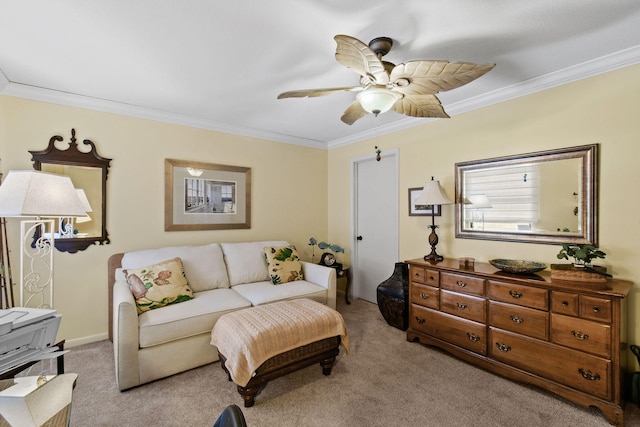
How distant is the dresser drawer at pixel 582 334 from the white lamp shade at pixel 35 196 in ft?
10.6

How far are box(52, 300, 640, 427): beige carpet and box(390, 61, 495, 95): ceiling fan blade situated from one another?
6.81 feet

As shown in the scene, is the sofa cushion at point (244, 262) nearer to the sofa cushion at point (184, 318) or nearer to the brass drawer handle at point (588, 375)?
the sofa cushion at point (184, 318)

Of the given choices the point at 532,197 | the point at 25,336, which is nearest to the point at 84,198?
the point at 25,336

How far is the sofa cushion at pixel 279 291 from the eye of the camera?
2.72m

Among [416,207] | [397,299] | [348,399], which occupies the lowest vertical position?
[348,399]

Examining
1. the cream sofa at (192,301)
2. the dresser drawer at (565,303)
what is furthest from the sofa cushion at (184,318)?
the dresser drawer at (565,303)

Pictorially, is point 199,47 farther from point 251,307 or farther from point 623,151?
point 623,151

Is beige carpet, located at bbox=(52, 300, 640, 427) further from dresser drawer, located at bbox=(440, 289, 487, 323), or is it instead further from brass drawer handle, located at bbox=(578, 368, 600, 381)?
dresser drawer, located at bbox=(440, 289, 487, 323)

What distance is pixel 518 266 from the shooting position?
2.25m

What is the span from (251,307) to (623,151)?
313 cm

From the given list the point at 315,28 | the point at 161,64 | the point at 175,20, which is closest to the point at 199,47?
the point at 175,20

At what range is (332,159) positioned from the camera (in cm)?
455

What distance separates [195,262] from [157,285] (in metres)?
0.55

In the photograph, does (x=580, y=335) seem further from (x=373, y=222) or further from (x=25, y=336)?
(x=25, y=336)
